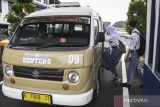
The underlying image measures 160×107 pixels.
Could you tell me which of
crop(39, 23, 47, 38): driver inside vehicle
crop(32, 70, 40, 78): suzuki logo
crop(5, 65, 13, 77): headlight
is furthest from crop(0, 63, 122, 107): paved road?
crop(39, 23, 47, 38): driver inside vehicle

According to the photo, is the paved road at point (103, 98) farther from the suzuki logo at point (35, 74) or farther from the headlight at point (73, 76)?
the headlight at point (73, 76)

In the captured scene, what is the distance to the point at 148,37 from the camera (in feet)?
17.6

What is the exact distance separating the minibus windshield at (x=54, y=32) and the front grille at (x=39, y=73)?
54cm

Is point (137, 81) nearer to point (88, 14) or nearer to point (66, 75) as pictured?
point (88, 14)

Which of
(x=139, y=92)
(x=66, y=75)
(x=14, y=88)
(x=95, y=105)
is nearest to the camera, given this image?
(x=66, y=75)

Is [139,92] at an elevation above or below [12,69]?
below

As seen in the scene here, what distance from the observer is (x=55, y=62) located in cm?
449

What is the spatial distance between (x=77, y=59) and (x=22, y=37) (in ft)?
4.88

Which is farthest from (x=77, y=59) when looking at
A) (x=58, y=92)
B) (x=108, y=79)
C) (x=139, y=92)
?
(x=108, y=79)

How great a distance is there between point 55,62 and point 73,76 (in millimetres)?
400

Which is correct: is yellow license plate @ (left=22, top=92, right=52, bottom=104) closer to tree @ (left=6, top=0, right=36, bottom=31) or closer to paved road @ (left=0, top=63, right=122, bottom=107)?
paved road @ (left=0, top=63, right=122, bottom=107)

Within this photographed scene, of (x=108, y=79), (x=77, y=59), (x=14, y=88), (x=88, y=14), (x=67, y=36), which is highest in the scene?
(x=88, y=14)

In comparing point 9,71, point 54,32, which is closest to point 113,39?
point 54,32

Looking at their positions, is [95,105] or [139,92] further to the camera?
[139,92]
